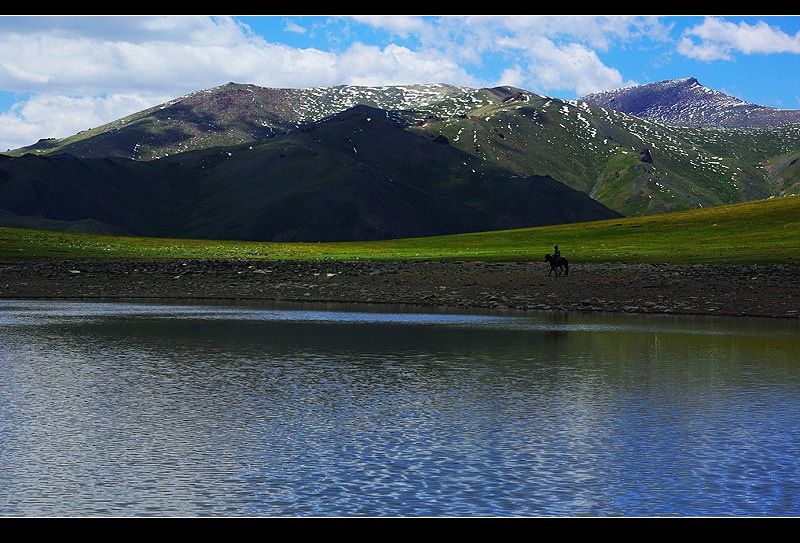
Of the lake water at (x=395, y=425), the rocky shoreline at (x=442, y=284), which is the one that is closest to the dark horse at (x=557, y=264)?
the rocky shoreline at (x=442, y=284)

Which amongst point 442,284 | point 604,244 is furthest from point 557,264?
point 604,244

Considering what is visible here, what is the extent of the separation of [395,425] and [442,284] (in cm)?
5172

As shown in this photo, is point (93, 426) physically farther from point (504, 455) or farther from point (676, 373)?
point (676, 373)

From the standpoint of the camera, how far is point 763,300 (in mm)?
63094

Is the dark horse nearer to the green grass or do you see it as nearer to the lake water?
the green grass

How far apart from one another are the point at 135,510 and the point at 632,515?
825 cm

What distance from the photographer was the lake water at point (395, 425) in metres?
17.3

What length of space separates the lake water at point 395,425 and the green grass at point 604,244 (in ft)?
152

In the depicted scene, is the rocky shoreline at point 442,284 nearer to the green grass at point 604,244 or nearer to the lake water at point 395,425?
the green grass at point 604,244

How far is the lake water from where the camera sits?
17.3 metres

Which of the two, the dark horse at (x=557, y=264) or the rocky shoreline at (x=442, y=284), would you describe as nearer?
the rocky shoreline at (x=442, y=284)

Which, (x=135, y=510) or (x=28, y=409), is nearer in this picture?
(x=135, y=510)

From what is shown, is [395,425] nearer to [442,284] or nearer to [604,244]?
[442,284]
